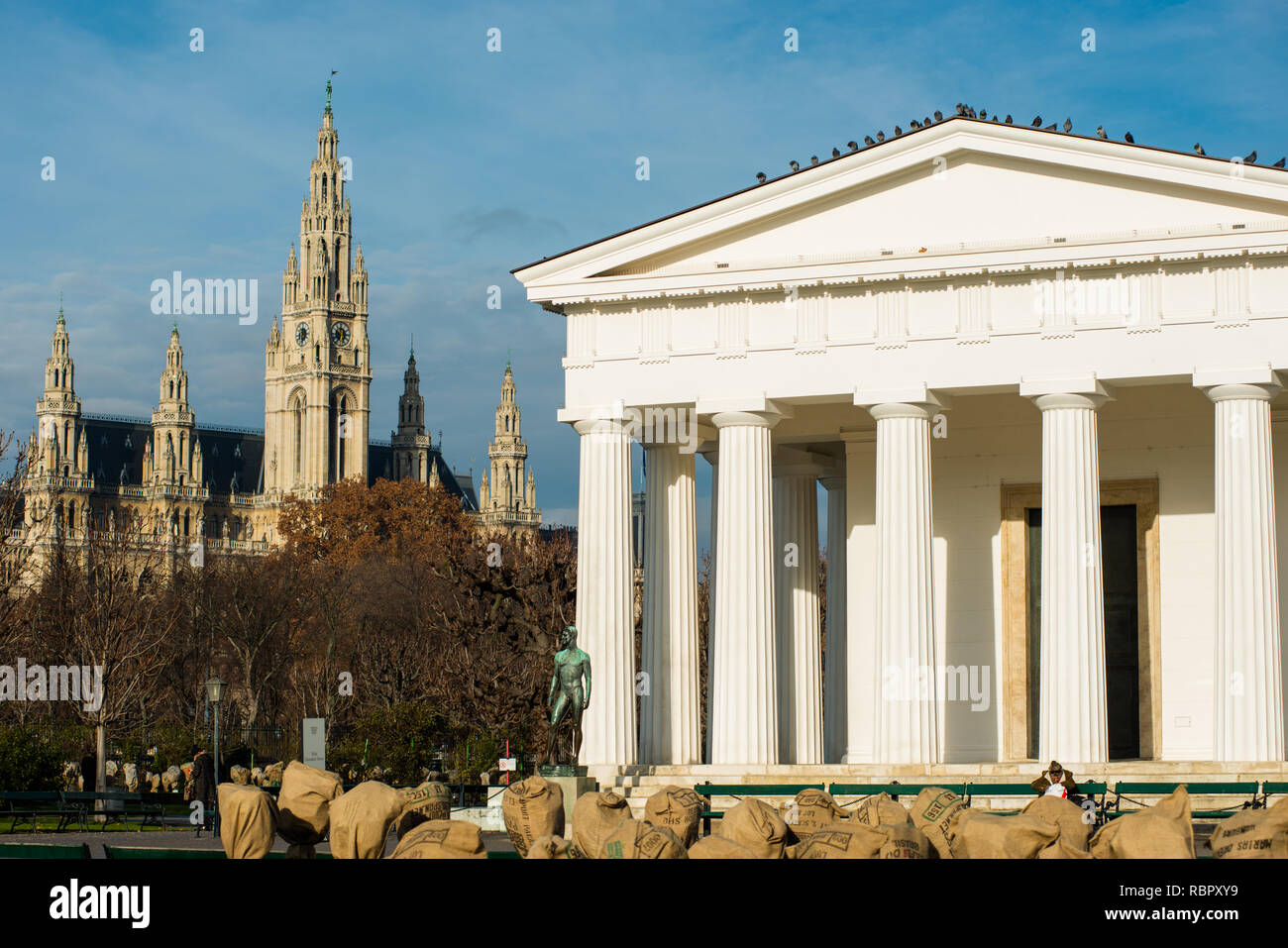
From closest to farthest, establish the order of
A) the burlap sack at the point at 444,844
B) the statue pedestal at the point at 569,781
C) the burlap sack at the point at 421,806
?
the burlap sack at the point at 444,844 < the burlap sack at the point at 421,806 < the statue pedestal at the point at 569,781

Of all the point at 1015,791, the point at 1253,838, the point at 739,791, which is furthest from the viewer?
the point at 1015,791

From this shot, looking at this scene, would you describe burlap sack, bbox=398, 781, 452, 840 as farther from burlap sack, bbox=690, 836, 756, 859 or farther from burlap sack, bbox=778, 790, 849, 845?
burlap sack, bbox=690, 836, 756, 859

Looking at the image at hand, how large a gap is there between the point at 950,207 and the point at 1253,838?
71.7 feet

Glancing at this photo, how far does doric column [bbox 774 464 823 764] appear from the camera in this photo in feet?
138

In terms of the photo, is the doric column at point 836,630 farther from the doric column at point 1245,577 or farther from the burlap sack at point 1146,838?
the burlap sack at point 1146,838

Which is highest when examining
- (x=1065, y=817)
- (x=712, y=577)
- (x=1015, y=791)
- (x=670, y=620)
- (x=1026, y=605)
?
(x=712, y=577)

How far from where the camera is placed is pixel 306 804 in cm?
1973

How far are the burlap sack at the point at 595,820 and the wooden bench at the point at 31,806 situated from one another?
61.5ft

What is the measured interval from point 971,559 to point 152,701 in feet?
122

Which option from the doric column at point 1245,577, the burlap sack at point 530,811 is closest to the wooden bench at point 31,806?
the burlap sack at point 530,811

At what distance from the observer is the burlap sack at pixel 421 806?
65.6ft

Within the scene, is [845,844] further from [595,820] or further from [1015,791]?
[1015,791]

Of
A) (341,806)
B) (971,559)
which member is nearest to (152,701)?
(971,559)

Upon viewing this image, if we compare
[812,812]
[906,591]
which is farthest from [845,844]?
[906,591]
